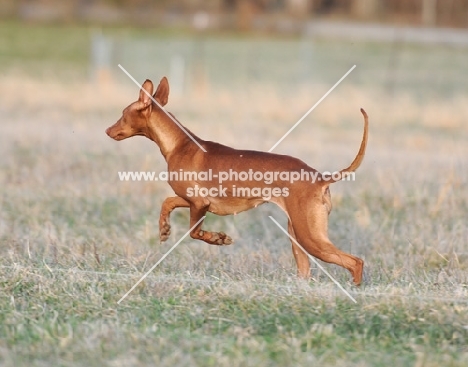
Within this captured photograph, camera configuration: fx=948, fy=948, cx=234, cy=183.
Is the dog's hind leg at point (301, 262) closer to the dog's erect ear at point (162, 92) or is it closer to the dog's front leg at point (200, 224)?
the dog's front leg at point (200, 224)

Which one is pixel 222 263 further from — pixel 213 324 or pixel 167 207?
pixel 213 324

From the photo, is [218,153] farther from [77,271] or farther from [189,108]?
[189,108]

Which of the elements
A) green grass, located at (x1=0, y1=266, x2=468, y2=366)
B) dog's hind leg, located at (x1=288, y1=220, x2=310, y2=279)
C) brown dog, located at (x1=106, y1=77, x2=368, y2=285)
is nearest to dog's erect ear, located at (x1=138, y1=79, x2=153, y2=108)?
brown dog, located at (x1=106, y1=77, x2=368, y2=285)

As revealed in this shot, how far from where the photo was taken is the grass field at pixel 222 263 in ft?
16.6

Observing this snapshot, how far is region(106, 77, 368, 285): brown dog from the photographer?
592 cm

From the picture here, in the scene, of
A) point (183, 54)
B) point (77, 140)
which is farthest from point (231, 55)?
point (77, 140)

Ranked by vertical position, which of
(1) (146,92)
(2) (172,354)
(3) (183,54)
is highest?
(3) (183,54)

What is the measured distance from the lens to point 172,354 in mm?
4902

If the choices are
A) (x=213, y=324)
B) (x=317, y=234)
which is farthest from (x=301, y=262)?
(x=213, y=324)

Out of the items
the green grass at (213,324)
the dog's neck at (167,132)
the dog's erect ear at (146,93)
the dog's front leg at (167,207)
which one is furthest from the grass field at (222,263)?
the dog's erect ear at (146,93)

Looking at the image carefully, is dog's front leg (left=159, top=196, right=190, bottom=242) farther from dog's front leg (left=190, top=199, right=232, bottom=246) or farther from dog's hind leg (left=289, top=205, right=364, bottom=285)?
dog's hind leg (left=289, top=205, right=364, bottom=285)

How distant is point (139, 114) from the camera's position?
247 inches

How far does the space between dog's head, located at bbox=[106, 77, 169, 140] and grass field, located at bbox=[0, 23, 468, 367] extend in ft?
3.11

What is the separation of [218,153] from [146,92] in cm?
61
